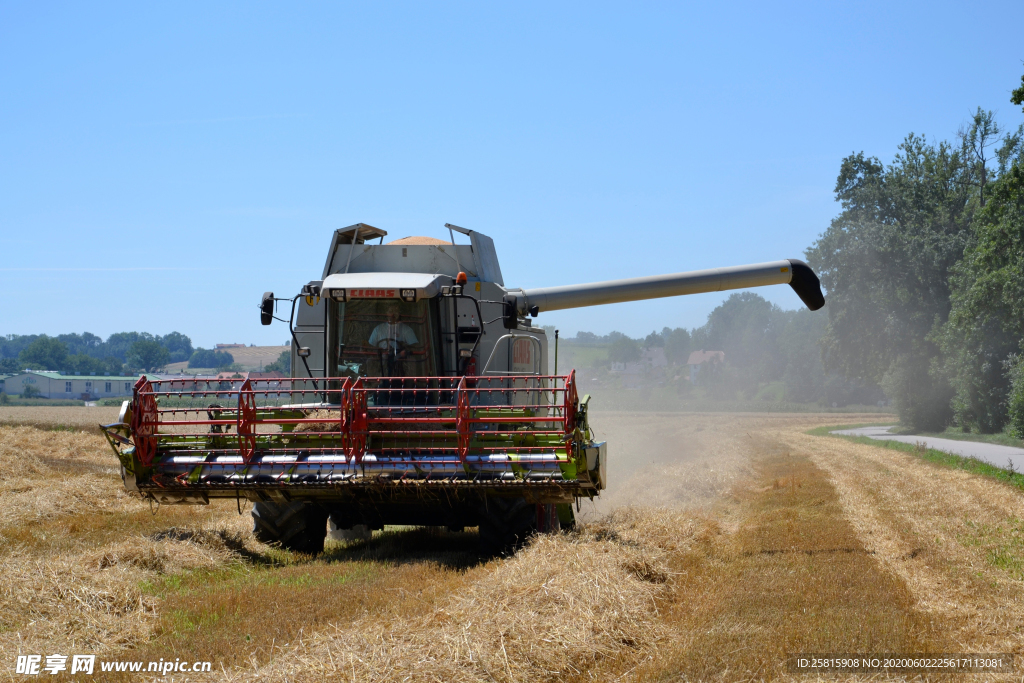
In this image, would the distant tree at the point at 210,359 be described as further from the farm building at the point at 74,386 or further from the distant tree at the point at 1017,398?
the distant tree at the point at 1017,398

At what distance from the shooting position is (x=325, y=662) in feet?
16.1

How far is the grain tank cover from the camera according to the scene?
926 centimetres

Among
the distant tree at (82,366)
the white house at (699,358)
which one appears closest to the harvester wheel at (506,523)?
the white house at (699,358)

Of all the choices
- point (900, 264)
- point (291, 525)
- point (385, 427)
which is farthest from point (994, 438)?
point (291, 525)

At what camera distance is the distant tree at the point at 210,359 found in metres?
127

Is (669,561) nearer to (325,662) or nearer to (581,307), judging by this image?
(325,662)

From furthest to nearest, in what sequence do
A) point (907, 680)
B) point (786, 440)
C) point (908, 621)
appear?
point (786, 440) → point (908, 621) → point (907, 680)

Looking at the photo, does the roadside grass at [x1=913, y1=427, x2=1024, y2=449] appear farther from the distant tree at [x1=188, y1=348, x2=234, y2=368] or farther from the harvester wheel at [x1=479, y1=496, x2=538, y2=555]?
the distant tree at [x1=188, y1=348, x2=234, y2=368]

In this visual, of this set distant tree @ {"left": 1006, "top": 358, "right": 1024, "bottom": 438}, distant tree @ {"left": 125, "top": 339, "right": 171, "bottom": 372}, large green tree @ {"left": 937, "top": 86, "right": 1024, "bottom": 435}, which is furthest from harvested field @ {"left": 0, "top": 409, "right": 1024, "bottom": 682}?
distant tree @ {"left": 125, "top": 339, "right": 171, "bottom": 372}

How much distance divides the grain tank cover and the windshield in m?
0.22

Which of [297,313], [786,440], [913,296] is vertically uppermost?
[913,296]

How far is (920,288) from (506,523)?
118 ft

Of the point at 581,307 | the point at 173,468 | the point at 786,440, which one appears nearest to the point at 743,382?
the point at 786,440

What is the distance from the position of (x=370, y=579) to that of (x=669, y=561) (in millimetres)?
2850
